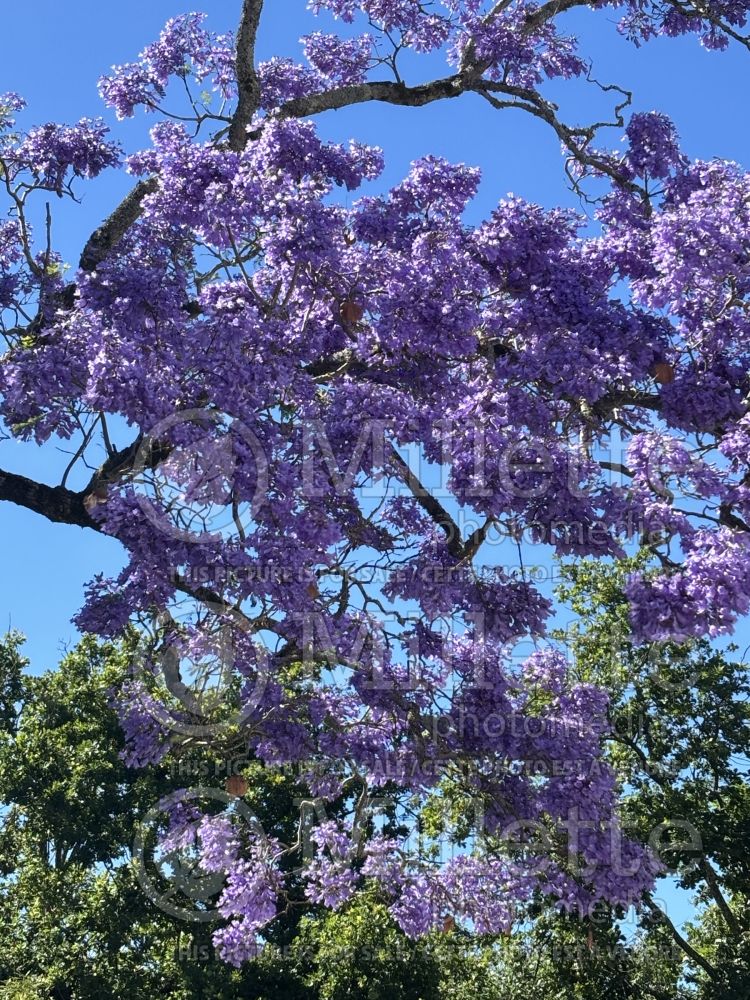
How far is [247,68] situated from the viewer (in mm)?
11953

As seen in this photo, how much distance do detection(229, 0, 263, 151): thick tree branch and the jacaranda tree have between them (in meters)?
0.03

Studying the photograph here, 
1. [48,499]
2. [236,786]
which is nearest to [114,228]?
[48,499]

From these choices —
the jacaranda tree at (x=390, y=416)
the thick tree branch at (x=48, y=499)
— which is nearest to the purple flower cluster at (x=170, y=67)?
the jacaranda tree at (x=390, y=416)

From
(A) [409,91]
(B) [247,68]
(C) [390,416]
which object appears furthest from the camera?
(A) [409,91]

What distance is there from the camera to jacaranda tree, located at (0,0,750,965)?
8.70 meters

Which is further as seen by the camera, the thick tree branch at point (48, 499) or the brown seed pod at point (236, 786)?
the thick tree branch at point (48, 499)

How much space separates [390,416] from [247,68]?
198 inches

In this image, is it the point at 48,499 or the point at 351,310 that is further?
the point at 48,499

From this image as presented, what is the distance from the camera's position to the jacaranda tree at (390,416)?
28.6 ft

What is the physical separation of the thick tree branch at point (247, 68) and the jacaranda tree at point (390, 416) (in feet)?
0.10

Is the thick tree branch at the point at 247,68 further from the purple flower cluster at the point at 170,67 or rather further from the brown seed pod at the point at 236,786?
the brown seed pod at the point at 236,786

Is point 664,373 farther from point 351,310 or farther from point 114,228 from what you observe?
point 114,228

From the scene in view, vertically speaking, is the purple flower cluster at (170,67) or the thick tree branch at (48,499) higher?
the purple flower cluster at (170,67)

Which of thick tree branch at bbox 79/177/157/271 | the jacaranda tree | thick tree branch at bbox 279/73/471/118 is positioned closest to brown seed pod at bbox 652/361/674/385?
the jacaranda tree
